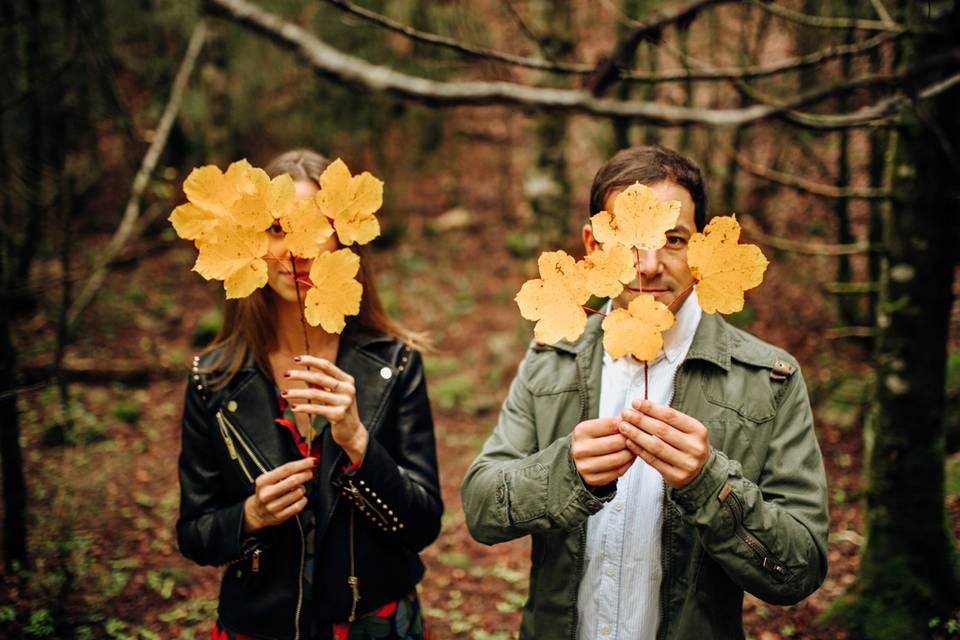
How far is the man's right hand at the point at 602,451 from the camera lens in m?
1.31

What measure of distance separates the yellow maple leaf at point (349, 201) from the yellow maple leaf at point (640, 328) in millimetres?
568

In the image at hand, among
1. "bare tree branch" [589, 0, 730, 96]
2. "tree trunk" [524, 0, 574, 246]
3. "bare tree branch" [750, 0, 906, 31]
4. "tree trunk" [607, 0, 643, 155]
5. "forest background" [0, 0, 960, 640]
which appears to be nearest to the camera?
"bare tree branch" [589, 0, 730, 96]

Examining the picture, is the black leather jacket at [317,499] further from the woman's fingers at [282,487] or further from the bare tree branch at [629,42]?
the bare tree branch at [629,42]

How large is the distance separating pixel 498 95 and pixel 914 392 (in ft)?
6.76

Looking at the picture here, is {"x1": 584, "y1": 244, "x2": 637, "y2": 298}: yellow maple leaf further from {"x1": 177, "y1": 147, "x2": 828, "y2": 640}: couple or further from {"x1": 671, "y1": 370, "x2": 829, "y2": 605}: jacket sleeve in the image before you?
{"x1": 671, "y1": 370, "x2": 829, "y2": 605}: jacket sleeve

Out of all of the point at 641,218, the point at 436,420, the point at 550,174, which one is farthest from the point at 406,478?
the point at 550,174

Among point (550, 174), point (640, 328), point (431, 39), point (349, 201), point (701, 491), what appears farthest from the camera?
point (550, 174)

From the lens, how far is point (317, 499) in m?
1.76

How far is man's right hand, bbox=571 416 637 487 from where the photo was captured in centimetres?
131

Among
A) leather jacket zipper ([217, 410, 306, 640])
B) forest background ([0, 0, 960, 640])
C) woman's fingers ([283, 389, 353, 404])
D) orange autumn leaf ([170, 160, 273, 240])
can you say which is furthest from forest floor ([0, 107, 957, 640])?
orange autumn leaf ([170, 160, 273, 240])

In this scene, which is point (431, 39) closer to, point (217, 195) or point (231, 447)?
point (217, 195)

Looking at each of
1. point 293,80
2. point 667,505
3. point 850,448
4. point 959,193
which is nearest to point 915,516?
point 959,193

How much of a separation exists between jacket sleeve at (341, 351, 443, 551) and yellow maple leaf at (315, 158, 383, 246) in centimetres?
54

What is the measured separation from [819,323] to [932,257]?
164 inches
